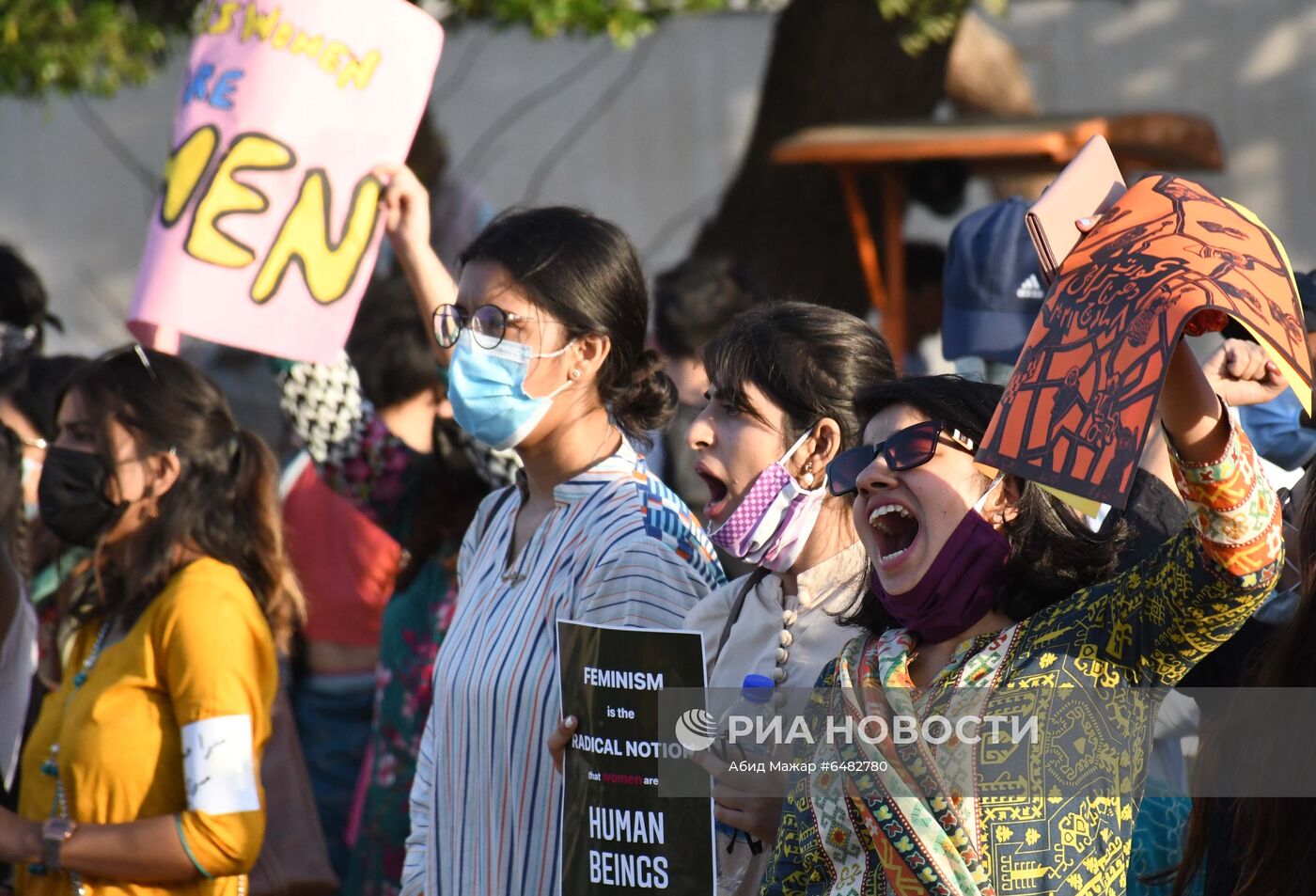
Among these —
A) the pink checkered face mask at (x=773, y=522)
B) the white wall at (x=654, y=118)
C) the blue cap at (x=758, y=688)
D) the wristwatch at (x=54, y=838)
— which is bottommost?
the wristwatch at (x=54, y=838)

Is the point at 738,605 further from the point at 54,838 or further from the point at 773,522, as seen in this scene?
the point at 54,838

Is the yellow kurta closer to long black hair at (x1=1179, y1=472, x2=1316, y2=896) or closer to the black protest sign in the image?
the black protest sign

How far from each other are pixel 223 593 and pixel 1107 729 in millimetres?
2073

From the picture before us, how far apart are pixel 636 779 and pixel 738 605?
48 cm

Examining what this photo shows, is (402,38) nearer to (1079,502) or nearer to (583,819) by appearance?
(583,819)

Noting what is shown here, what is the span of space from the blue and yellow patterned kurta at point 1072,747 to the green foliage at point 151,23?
18.6ft

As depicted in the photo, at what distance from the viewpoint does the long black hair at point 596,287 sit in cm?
319

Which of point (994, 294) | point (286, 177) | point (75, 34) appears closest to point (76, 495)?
point (286, 177)

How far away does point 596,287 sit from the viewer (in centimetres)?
322

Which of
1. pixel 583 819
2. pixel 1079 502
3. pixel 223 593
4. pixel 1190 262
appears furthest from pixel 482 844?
pixel 1190 262

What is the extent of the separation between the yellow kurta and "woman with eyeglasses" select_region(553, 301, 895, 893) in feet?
3.70

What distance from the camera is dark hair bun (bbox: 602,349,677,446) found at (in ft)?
10.8

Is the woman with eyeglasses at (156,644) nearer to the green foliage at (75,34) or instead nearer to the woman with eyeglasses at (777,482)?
the woman with eyeglasses at (777,482)

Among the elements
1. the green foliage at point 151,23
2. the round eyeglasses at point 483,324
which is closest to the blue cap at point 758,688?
the round eyeglasses at point 483,324
